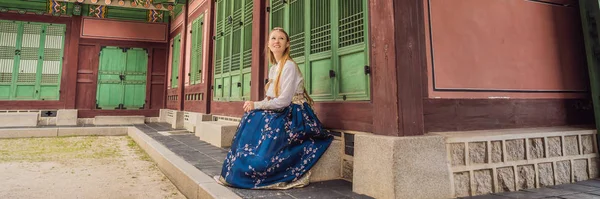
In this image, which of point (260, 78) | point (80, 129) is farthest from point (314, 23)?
point (80, 129)

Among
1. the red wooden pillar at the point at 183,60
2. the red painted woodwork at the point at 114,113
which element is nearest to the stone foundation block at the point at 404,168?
the red wooden pillar at the point at 183,60

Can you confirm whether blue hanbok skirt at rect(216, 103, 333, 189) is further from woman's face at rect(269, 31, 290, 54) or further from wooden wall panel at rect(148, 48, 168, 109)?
wooden wall panel at rect(148, 48, 168, 109)

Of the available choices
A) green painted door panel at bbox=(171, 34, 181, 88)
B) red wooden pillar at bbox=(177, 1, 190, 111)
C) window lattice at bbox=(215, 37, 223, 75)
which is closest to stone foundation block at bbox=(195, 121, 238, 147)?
window lattice at bbox=(215, 37, 223, 75)

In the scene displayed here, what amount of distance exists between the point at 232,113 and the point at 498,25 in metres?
4.19

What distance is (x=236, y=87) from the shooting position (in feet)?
18.4

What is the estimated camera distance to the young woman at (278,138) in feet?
8.18

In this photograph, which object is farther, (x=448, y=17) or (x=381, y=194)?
(x=448, y=17)

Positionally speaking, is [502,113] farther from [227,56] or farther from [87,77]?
[87,77]

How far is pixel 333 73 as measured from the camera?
10.1 ft

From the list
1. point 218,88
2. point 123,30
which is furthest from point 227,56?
point 123,30

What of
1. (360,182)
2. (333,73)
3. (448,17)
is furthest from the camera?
(333,73)

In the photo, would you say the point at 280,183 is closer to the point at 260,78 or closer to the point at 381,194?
the point at 381,194

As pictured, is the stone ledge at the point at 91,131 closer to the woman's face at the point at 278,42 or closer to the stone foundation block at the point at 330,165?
the woman's face at the point at 278,42

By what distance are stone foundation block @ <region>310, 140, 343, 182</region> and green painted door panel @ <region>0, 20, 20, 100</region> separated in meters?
10.7
